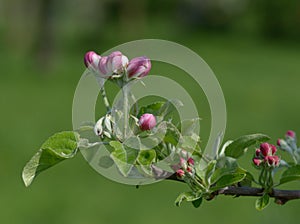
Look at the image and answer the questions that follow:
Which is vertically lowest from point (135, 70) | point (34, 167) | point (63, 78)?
point (63, 78)

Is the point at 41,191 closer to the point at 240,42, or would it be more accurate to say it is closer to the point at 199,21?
the point at 240,42

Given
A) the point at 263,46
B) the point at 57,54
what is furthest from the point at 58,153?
the point at 263,46

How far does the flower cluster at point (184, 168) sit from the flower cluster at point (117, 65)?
0.32 feet

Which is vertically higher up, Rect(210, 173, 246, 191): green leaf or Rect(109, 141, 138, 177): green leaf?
Rect(109, 141, 138, 177): green leaf

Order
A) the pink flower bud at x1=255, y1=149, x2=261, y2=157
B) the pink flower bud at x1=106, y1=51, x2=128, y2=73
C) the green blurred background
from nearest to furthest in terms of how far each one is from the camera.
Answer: the pink flower bud at x1=106, y1=51, x2=128, y2=73 < the pink flower bud at x1=255, y1=149, x2=261, y2=157 < the green blurred background

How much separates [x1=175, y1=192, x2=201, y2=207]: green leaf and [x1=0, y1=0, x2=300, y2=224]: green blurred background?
228cm

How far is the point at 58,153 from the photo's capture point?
26.8 inches

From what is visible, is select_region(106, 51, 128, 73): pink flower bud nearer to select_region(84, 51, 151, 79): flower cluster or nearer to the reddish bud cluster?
select_region(84, 51, 151, 79): flower cluster

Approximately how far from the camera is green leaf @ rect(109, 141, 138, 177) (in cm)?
65

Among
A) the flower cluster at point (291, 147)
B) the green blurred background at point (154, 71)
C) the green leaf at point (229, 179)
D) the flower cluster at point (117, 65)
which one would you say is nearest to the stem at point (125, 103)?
the flower cluster at point (117, 65)

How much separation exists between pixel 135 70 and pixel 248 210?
3.92m

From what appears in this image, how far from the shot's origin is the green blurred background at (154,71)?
4.53 meters

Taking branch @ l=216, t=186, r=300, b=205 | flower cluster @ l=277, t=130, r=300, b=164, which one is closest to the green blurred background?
flower cluster @ l=277, t=130, r=300, b=164

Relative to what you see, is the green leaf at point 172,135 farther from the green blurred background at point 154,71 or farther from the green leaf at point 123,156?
the green blurred background at point 154,71
